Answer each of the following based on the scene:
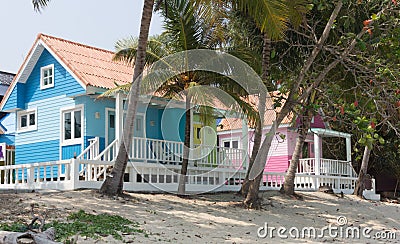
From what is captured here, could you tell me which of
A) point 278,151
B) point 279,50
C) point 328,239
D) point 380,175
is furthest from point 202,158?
point 380,175

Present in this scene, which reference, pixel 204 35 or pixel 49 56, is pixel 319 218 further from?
pixel 49 56

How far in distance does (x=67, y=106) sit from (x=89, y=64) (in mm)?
1893

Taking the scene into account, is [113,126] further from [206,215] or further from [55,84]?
[206,215]

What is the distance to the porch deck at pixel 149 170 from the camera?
658 inches

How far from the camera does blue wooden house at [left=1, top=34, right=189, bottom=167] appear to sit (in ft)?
68.7

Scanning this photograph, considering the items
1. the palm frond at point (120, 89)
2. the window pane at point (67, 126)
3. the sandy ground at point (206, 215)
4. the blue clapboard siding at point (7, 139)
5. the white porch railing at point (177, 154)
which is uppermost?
the palm frond at point (120, 89)

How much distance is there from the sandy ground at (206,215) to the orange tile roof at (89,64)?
19.2 feet

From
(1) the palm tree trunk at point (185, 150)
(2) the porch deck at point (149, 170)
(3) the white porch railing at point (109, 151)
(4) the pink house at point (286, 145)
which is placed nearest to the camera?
(2) the porch deck at point (149, 170)

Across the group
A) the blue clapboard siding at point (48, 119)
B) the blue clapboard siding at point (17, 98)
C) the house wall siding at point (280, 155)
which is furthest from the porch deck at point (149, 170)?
the house wall siding at point (280, 155)

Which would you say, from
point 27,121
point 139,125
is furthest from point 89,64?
point 27,121

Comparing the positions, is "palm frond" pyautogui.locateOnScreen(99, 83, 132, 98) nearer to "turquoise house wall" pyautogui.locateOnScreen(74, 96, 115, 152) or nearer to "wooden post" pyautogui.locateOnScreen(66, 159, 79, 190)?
"wooden post" pyautogui.locateOnScreen(66, 159, 79, 190)

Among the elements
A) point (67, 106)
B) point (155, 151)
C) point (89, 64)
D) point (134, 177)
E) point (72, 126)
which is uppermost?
point (89, 64)

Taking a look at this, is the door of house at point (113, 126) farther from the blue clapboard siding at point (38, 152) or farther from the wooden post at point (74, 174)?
the wooden post at point (74, 174)

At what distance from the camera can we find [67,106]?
21688mm
